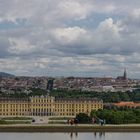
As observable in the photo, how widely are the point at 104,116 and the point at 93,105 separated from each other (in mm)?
20971

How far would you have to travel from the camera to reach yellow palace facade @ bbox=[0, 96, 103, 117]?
6700 centimetres

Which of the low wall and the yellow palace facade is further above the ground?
the yellow palace facade

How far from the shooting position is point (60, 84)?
123625 millimetres

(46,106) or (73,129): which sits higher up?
(46,106)

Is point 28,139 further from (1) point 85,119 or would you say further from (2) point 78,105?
(2) point 78,105

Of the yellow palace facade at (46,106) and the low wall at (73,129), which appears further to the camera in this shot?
the yellow palace facade at (46,106)

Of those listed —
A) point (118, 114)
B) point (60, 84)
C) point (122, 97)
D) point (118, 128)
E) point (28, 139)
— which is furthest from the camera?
point (60, 84)

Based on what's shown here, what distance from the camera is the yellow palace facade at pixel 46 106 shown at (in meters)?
67.0

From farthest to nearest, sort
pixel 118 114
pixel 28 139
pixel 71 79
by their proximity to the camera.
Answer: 1. pixel 71 79
2. pixel 118 114
3. pixel 28 139

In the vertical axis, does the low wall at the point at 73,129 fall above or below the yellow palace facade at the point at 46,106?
below

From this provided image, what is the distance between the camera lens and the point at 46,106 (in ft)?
228

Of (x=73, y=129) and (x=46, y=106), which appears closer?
(x=73, y=129)

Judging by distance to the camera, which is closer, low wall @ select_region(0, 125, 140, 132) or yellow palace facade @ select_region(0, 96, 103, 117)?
low wall @ select_region(0, 125, 140, 132)

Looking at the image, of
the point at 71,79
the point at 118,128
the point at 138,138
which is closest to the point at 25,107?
the point at 118,128
